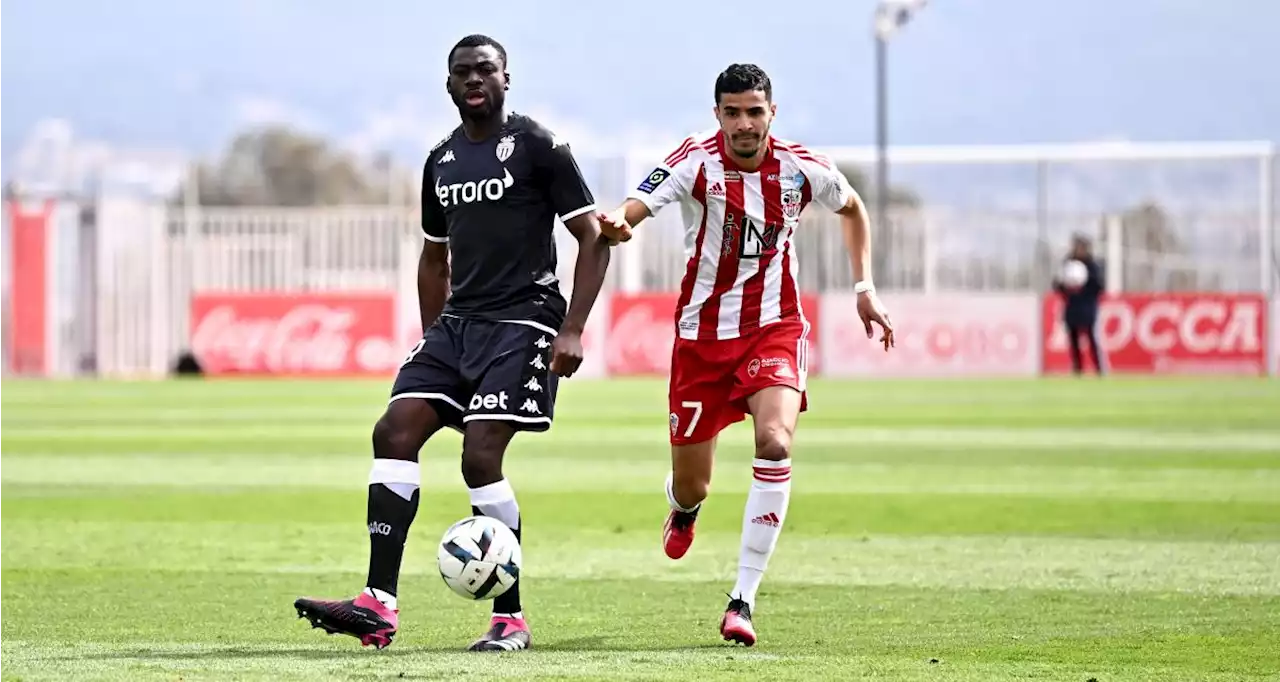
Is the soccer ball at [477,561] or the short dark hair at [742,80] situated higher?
the short dark hair at [742,80]

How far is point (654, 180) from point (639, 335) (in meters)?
28.2

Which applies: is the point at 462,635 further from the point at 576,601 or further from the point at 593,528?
the point at 593,528

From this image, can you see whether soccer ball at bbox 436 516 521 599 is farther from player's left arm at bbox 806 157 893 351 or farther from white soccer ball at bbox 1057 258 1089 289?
white soccer ball at bbox 1057 258 1089 289

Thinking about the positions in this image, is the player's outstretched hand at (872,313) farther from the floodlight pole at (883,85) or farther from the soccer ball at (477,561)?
the floodlight pole at (883,85)

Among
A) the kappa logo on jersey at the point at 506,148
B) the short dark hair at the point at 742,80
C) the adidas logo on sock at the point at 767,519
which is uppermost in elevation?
the short dark hair at the point at 742,80

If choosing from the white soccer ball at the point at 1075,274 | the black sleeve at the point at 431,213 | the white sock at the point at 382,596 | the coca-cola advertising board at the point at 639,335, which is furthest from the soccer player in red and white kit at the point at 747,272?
the coca-cola advertising board at the point at 639,335

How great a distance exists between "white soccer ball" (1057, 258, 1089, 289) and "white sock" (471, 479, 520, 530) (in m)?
25.6

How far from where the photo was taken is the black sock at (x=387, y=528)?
7.42m

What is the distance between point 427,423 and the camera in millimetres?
7688

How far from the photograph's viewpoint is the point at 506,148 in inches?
309

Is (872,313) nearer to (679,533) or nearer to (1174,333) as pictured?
(679,533)

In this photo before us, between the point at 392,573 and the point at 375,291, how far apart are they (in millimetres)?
30306

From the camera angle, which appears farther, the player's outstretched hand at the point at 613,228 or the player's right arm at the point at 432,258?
the player's right arm at the point at 432,258

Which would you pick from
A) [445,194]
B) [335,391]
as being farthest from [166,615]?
[335,391]
